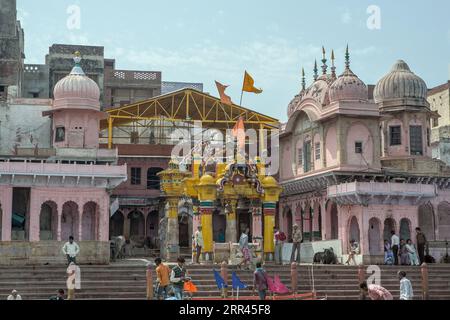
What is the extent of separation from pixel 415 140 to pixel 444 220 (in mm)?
4563

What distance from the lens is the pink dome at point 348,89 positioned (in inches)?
1415

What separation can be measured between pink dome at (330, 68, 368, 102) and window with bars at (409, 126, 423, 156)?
13.5 feet

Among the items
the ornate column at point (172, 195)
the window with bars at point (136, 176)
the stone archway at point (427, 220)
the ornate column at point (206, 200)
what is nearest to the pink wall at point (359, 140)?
the stone archway at point (427, 220)

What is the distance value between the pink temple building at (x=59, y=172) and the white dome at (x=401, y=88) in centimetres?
1521

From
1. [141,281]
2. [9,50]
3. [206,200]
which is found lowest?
[141,281]

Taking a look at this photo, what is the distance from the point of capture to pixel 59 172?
1255 inches

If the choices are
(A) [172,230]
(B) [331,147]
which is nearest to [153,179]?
(A) [172,230]

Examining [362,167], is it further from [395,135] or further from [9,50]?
[9,50]

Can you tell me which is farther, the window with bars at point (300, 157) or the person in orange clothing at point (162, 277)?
the window with bars at point (300, 157)

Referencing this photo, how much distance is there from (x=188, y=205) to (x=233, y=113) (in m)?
6.03

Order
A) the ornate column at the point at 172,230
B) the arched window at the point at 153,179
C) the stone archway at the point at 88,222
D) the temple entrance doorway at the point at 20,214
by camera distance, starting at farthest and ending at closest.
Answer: the arched window at the point at 153,179
the stone archway at the point at 88,222
the ornate column at the point at 172,230
the temple entrance doorway at the point at 20,214

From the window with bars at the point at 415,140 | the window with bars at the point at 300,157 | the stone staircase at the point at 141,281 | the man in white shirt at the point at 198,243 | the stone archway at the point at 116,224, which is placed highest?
the window with bars at the point at 415,140

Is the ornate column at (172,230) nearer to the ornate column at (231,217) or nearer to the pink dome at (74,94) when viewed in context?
the ornate column at (231,217)

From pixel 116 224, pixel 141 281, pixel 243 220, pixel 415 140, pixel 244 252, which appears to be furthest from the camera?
pixel 116 224
